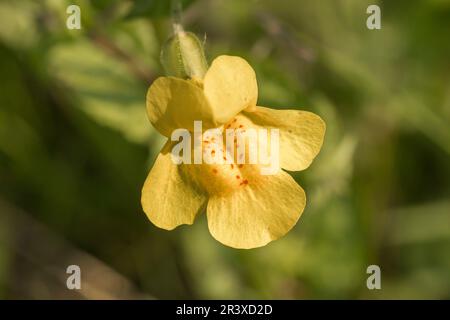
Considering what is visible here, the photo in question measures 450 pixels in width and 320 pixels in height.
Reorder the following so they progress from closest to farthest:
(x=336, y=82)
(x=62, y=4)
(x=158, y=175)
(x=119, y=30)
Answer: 1. (x=158, y=175)
2. (x=62, y=4)
3. (x=119, y=30)
4. (x=336, y=82)

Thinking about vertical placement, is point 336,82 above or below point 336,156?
above

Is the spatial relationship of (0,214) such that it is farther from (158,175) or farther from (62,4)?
(158,175)

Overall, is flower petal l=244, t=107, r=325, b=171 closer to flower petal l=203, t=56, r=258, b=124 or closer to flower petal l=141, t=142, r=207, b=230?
flower petal l=203, t=56, r=258, b=124

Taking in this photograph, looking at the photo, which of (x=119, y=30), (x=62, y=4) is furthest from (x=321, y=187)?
(x=62, y=4)

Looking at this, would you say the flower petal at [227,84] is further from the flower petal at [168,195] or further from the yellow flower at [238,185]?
the flower petal at [168,195]

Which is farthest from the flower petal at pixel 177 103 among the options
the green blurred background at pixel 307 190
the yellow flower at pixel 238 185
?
the green blurred background at pixel 307 190

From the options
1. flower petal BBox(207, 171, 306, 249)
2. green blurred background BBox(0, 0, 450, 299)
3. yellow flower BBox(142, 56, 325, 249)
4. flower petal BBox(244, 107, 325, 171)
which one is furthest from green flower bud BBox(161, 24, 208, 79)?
green blurred background BBox(0, 0, 450, 299)

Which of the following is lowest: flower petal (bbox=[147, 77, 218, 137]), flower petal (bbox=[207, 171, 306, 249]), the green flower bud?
flower petal (bbox=[207, 171, 306, 249])
